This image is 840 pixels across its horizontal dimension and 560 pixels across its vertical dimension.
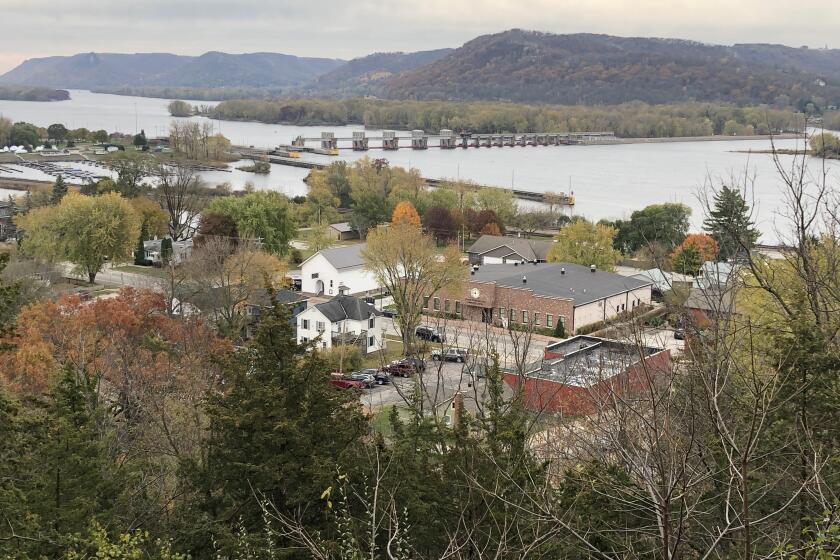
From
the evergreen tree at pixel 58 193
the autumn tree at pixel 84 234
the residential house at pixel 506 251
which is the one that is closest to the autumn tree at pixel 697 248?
the residential house at pixel 506 251

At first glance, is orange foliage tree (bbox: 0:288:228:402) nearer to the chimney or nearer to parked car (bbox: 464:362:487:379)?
parked car (bbox: 464:362:487:379)

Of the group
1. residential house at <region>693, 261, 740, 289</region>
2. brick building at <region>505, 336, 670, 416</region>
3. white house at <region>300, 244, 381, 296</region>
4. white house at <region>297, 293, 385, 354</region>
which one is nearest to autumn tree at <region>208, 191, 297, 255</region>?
white house at <region>300, 244, 381, 296</region>

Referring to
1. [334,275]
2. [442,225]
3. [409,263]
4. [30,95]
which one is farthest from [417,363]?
[30,95]

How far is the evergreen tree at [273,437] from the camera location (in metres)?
4.33

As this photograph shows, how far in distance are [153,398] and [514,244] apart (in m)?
14.0

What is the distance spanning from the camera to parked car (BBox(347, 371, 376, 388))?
11.5m

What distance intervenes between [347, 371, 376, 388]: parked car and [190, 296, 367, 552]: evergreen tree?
6680 mm

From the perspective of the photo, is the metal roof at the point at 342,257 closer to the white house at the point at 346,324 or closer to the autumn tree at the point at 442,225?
the white house at the point at 346,324

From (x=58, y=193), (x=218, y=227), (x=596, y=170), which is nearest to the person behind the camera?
(x=218, y=227)

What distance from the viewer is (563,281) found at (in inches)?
632

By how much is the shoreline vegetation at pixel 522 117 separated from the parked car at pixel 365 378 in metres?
50.8

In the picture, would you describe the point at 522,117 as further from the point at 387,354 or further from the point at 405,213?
the point at 387,354

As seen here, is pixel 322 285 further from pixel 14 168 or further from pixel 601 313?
pixel 14 168

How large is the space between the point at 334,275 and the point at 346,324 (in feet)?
12.9
